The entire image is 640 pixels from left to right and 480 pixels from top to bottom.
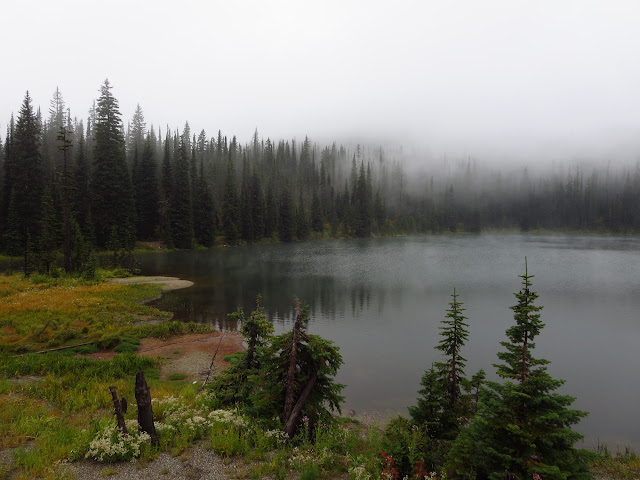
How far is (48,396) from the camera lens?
36.6ft

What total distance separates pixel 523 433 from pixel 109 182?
7735cm

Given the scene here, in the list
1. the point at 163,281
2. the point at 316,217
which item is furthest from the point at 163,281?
the point at 316,217

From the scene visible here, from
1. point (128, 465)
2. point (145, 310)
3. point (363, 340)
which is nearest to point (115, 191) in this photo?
point (145, 310)

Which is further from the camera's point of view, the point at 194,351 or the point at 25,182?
the point at 25,182

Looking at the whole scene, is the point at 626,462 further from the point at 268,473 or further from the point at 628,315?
the point at 628,315

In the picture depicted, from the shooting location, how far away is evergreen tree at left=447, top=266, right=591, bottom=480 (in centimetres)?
616

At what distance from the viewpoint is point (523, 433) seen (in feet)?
20.3

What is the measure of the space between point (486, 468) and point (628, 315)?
30.7m

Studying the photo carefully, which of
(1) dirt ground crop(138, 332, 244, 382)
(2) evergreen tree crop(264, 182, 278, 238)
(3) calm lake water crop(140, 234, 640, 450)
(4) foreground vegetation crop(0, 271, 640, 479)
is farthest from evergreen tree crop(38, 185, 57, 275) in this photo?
(2) evergreen tree crop(264, 182, 278, 238)

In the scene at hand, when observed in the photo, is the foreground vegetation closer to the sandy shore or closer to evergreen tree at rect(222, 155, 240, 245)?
the sandy shore

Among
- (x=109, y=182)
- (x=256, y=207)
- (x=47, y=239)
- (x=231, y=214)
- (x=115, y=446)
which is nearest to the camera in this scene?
(x=115, y=446)

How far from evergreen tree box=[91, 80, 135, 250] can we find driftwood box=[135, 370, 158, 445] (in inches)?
2582

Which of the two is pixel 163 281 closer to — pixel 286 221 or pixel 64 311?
pixel 64 311

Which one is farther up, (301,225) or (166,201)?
(166,201)
